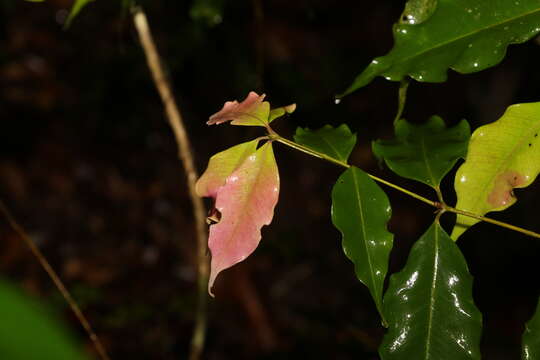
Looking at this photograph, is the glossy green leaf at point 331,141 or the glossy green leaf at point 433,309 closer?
the glossy green leaf at point 433,309

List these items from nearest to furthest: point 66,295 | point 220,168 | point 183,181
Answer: point 220,168 → point 66,295 → point 183,181

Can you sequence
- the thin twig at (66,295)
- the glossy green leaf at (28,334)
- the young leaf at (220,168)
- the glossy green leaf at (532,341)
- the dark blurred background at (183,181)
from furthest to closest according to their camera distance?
the dark blurred background at (183,181)
the thin twig at (66,295)
the young leaf at (220,168)
the glossy green leaf at (532,341)
the glossy green leaf at (28,334)

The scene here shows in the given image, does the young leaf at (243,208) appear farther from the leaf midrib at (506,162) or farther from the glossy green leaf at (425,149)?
the leaf midrib at (506,162)

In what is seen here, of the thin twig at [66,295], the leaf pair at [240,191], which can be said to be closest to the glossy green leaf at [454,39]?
the leaf pair at [240,191]

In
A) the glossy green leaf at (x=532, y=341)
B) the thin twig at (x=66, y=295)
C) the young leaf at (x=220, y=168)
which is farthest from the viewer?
the thin twig at (x=66, y=295)

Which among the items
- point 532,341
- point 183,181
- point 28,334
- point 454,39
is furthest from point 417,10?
point 183,181

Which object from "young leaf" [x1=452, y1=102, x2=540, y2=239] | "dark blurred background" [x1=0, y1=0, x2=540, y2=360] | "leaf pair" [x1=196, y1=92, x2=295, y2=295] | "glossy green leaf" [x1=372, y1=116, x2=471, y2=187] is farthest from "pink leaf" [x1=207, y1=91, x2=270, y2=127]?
"dark blurred background" [x1=0, y1=0, x2=540, y2=360]

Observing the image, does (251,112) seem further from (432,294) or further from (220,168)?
(432,294)

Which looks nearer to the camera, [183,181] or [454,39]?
[454,39]
